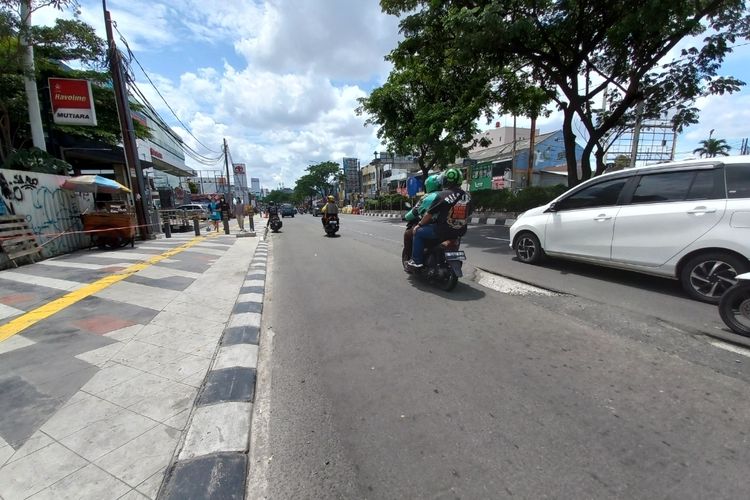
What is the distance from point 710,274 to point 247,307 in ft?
19.4

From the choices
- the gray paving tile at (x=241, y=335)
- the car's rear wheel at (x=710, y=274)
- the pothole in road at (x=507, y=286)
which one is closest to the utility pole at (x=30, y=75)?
the gray paving tile at (x=241, y=335)

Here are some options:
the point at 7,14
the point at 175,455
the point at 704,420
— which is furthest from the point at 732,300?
the point at 7,14

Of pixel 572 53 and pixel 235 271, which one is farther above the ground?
pixel 572 53

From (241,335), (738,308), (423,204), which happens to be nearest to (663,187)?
(738,308)

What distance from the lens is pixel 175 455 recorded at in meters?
2.04

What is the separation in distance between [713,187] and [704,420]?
3522 millimetres

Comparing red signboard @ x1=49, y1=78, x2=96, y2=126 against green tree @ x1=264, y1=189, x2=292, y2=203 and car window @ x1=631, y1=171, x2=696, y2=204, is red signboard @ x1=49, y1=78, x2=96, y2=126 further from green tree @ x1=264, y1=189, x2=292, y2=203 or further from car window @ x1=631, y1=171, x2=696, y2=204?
green tree @ x1=264, y1=189, x2=292, y2=203

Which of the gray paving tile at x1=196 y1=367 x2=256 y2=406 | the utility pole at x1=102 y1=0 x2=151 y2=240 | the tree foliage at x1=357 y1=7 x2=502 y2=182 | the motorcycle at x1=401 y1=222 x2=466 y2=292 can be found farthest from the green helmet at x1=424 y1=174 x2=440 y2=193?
the utility pole at x1=102 y1=0 x2=151 y2=240

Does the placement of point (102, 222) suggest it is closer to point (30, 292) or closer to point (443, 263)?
point (30, 292)

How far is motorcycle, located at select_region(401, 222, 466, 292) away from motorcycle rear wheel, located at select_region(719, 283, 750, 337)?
9.11 feet

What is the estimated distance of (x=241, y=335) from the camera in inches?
151

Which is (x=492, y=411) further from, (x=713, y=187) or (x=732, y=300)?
(x=713, y=187)

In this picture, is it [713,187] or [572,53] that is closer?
[713,187]

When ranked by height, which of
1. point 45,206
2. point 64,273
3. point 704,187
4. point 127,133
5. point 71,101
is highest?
point 71,101
